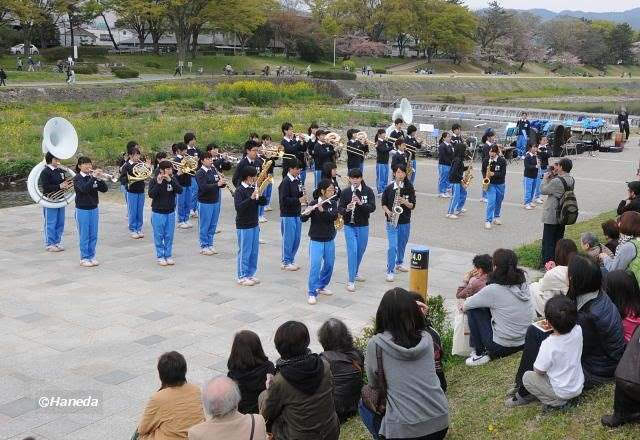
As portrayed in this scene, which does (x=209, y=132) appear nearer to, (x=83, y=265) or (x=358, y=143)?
(x=358, y=143)

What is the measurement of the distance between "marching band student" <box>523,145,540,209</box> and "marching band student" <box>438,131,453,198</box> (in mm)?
1799

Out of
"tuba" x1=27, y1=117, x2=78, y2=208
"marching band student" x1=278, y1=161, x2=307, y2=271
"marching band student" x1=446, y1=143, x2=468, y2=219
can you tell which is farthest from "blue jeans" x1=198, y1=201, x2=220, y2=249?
"marching band student" x1=446, y1=143, x2=468, y2=219

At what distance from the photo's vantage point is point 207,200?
456 inches

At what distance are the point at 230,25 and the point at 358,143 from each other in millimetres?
40552

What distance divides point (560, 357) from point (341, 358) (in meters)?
1.54

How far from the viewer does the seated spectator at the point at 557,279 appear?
6148 mm

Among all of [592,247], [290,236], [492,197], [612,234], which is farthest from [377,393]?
[492,197]

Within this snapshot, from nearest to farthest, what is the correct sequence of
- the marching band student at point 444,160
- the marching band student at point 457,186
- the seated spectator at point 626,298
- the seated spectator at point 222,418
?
the seated spectator at point 222,418 < the seated spectator at point 626,298 < the marching band student at point 457,186 < the marching band student at point 444,160

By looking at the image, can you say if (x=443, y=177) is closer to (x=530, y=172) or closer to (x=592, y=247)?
(x=530, y=172)

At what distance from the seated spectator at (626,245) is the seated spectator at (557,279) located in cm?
39

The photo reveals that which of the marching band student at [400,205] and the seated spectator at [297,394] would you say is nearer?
the seated spectator at [297,394]

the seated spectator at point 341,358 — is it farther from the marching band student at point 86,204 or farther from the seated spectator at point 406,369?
the marching band student at point 86,204

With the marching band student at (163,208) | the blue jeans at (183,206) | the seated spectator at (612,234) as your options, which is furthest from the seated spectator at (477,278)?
the blue jeans at (183,206)

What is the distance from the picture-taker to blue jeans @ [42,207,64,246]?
11414mm
